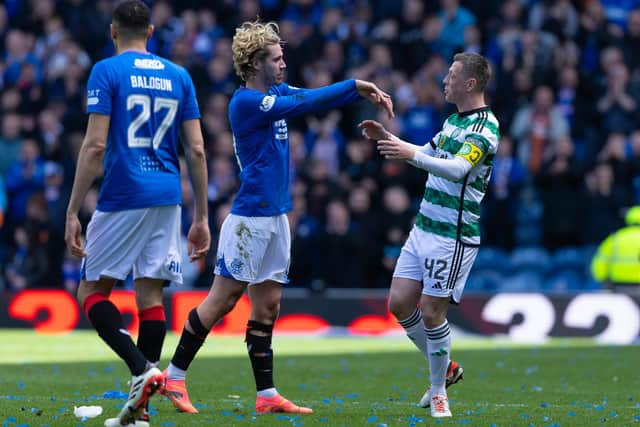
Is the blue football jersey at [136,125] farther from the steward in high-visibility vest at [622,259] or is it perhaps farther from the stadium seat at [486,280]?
the stadium seat at [486,280]

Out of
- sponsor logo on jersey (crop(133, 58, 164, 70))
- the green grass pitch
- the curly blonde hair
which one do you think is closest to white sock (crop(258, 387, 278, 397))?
the green grass pitch

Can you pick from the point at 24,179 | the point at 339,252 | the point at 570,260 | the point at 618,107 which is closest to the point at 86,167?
the point at 339,252

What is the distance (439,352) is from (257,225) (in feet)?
4.65

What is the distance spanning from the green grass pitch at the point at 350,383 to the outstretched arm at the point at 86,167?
1.03m

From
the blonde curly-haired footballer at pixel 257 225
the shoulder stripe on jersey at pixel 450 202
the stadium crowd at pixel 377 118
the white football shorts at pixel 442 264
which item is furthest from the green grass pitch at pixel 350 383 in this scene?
the stadium crowd at pixel 377 118

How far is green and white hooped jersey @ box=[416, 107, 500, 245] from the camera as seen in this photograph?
26.0 ft

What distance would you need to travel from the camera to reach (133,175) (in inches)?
279

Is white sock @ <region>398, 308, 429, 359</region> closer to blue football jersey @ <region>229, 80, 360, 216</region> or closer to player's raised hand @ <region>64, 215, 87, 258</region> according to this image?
blue football jersey @ <region>229, 80, 360, 216</region>

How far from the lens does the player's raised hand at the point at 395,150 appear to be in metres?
7.51

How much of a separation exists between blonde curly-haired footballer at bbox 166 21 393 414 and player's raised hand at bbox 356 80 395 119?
47cm

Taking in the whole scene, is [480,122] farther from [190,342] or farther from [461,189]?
[190,342]

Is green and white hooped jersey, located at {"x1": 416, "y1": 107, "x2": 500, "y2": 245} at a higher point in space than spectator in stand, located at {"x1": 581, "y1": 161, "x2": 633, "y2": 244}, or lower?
higher

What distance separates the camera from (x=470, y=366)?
1223cm

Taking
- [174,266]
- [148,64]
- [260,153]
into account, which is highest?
[148,64]
